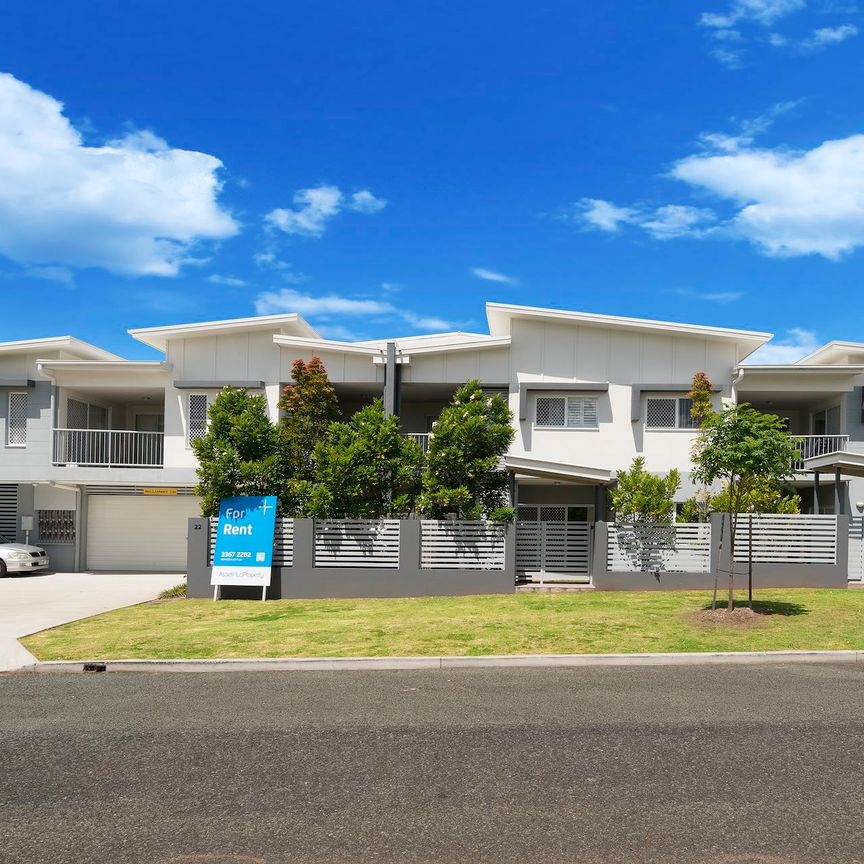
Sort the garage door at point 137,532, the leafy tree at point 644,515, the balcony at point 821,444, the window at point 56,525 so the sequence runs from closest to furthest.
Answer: the leafy tree at point 644,515 < the balcony at point 821,444 < the window at point 56,525 < the garage door at point 137,532

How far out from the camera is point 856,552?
64.9 ft

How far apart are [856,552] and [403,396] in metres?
13.7

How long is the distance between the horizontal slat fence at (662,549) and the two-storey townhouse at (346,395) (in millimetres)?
4063

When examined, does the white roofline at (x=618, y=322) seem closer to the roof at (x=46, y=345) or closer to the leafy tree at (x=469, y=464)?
the leafy tree at (x=469, y=464)

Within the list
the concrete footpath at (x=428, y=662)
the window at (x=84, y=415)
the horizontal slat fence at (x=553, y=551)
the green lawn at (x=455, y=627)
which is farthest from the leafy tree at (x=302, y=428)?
the window at (x=84, y=415)

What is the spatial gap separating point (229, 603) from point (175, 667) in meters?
Answer: 6.70

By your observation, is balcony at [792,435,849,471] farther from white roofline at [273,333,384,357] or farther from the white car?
the white car

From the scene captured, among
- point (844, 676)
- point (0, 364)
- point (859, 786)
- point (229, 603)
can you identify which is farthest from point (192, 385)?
point (859, 786)

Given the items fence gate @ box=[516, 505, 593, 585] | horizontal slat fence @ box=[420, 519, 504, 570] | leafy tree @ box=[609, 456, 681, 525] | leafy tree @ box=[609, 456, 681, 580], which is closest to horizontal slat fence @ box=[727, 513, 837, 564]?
leafy tree @ box=[609, 456, 681, 580]

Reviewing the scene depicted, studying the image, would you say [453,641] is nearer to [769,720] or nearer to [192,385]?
[769,720]

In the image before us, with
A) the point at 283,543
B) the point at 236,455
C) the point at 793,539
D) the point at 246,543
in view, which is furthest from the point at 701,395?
the point at 246,543

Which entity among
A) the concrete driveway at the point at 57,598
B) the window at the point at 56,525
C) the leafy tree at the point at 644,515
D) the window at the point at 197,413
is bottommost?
the concrete driveway at the point at 57,598

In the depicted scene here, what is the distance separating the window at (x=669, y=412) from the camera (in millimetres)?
23953

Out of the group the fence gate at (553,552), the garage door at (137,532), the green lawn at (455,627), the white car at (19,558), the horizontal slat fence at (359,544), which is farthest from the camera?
the garage door at (137,532)
